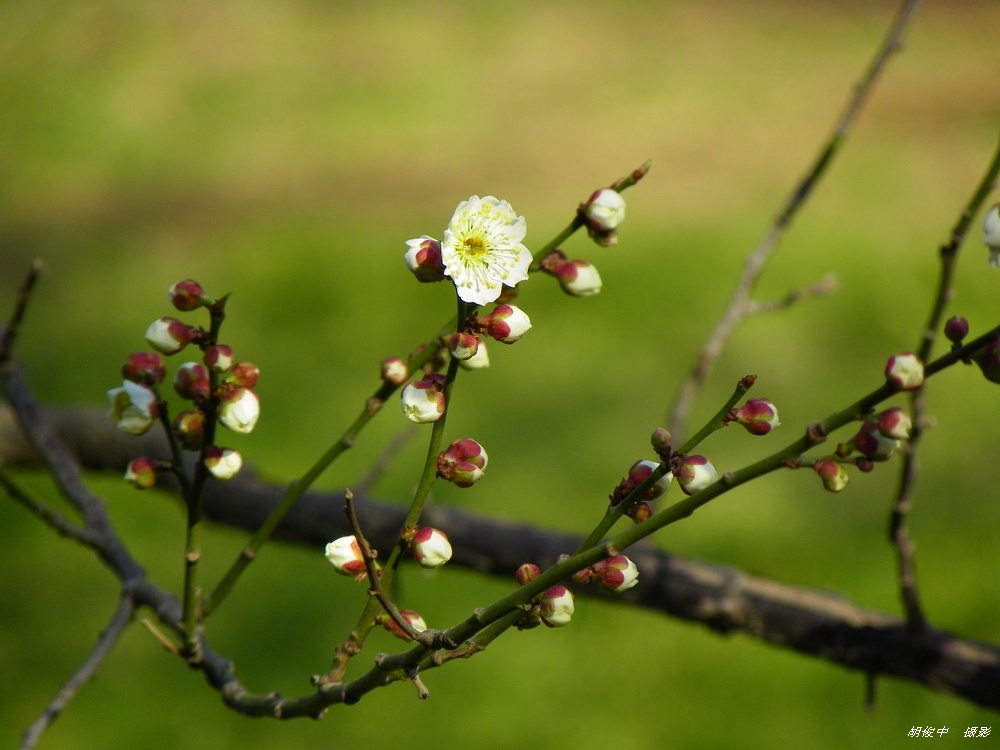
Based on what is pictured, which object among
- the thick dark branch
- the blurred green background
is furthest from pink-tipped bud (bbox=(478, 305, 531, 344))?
the blurred green background

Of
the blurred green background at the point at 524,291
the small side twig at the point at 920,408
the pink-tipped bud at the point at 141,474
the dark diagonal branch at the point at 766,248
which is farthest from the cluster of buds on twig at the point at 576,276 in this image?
the blurred green background at the point at 524,291

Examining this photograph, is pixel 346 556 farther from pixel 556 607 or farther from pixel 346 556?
pixel 556 607

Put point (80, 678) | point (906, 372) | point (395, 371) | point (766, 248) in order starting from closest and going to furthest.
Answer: point (906, 372) < point (395, 371) < point (80, 678) < point (766, 248)

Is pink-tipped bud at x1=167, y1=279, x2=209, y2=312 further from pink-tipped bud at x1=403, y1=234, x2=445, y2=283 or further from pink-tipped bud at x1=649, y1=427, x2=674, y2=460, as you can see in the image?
pink-tipped bud at x1=649, y1=427, x2=674, y2=460

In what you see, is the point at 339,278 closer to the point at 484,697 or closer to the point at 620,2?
the point at 484,697

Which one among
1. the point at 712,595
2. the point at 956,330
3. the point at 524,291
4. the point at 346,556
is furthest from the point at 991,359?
the point at 524,291

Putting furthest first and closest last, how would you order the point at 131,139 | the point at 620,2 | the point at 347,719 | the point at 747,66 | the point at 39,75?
1. the point at 620,2
2. the point at 747,66
3. the point at 39,75
4. the point at 131,139
5. the point at 347,719

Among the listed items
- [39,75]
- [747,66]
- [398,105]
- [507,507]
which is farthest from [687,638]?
[39,75]

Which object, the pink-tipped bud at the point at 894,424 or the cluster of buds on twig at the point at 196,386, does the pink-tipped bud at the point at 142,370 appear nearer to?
the cluster of buds on twig at the point at 196,386
